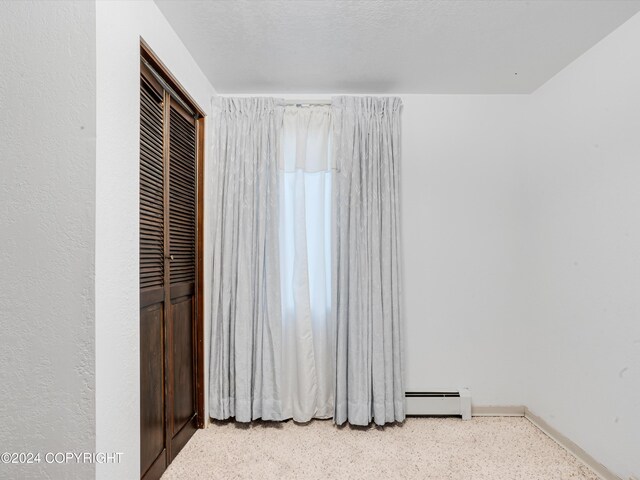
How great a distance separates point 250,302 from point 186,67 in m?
1.57

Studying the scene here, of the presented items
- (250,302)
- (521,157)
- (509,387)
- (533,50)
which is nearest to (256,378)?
(250,302)

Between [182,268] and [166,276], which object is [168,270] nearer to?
[166,276]

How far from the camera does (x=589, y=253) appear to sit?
87.0 inches

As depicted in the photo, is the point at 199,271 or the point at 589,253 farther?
the point at 199,271

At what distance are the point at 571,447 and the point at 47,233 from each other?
9.92ft

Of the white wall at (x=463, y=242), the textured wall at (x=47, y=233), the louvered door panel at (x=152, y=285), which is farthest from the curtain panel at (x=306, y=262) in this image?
the textured wall at (x=47, y=233)

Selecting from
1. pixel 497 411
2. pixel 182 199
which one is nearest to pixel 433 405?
pixel 497 411

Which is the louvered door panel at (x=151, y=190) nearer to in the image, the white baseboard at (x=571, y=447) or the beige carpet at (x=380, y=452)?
the beige carpet at (x=380, y=452)

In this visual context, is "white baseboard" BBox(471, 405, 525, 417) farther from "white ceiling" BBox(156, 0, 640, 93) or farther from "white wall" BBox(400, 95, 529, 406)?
"white ceiling" BBox(156, 0, 640, 93)

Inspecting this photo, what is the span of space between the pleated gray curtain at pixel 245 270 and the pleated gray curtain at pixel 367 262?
1.50 feet

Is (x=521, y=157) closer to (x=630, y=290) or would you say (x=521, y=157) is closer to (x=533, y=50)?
(x=533, y=50)

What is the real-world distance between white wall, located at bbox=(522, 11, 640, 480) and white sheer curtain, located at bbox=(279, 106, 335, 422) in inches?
60.0

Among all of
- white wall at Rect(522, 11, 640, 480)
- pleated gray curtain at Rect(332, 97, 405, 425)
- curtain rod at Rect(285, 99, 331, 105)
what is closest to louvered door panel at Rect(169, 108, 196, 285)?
curtain rod at Rect(285, 99, 331, 105)

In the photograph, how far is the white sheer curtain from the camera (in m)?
2.70
